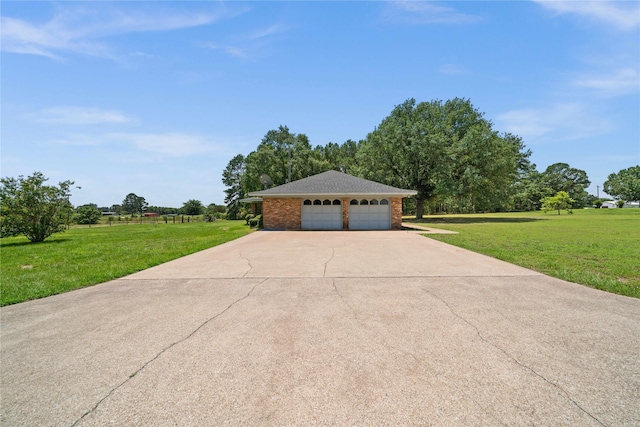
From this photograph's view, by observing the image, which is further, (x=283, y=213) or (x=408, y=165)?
(x=408, y=165)

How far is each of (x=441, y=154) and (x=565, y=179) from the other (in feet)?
218

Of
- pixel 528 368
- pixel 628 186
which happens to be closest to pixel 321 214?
pixel 528 368

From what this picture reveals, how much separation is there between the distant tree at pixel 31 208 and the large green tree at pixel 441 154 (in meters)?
24.4

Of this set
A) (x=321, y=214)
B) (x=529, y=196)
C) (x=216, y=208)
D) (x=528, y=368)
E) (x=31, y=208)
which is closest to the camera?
(x=528, y=368)

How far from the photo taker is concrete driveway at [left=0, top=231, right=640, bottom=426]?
2139 millimetres

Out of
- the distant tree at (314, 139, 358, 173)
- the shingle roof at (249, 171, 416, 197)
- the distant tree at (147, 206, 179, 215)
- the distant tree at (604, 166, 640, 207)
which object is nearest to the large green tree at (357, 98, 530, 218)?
the shingle roof at (249, 171, 416, 197)

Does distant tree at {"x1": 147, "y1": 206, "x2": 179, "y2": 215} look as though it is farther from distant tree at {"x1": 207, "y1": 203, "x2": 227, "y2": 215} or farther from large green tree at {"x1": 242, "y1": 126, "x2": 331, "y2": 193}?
large green tree at {"x1": 242, "y1": 126, "x2": 331, "y2": 193}

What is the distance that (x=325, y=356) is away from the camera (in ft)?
9.55

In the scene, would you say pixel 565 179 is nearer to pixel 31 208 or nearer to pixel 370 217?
pixel 370 217

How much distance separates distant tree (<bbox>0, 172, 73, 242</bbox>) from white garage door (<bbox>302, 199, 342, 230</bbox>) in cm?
1431

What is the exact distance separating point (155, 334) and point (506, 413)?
3588mm

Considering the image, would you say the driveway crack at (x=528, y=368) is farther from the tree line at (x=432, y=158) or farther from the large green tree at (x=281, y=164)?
the large green tree at (x=281, y=164)

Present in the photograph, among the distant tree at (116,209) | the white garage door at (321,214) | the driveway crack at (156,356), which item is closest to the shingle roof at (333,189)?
the white garage door at (321,214)

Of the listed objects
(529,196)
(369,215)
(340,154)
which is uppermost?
(340,154)
